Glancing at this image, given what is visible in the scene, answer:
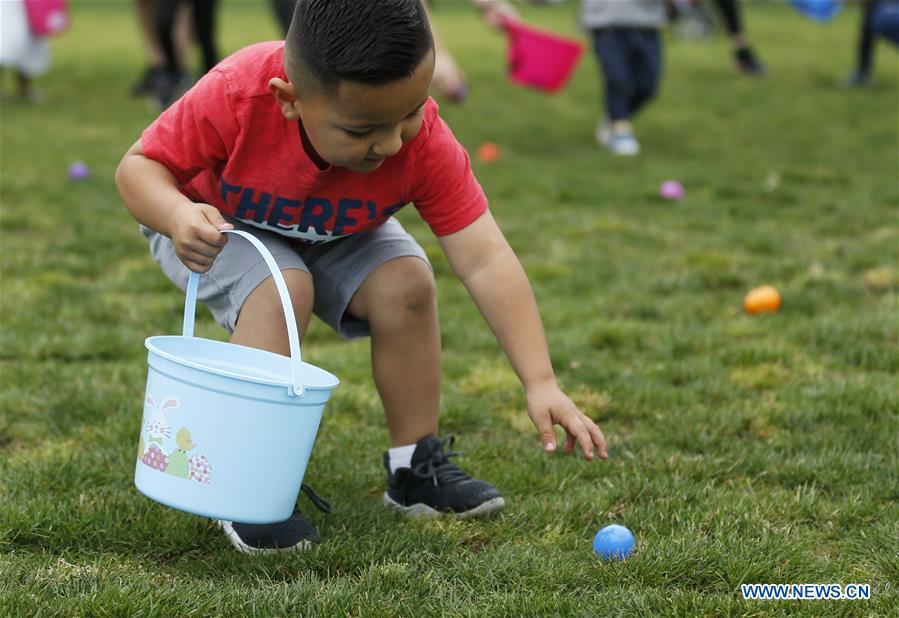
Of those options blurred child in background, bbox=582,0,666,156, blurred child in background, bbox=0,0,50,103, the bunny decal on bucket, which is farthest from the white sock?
blurred child in background, bbox=0,0,50,103

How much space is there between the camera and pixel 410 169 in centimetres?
234

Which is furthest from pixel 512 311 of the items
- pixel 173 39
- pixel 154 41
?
pixel 154 41

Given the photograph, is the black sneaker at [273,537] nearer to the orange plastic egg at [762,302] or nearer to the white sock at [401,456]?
the white sock at [401,456]

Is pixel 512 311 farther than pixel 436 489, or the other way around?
pixel 436 489

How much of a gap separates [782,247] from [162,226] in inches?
128

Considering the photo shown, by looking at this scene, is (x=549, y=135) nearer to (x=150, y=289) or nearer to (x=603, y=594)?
A: (x=150, y=289)

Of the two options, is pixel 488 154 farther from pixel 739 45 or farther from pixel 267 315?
pixel 739 45

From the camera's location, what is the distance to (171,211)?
2.16m

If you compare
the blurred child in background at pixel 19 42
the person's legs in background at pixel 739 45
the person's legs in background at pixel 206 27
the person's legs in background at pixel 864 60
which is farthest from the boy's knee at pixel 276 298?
the person's legs in background at pixel 864 60

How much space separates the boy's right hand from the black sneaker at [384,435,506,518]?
73 cm

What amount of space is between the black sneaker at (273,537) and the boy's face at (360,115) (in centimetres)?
73

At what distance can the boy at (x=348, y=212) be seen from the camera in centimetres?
205

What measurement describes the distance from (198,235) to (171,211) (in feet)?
0.42

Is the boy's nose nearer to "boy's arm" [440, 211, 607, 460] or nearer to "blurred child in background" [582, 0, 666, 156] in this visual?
"boy's arm" [440, 211, 607, 460]
